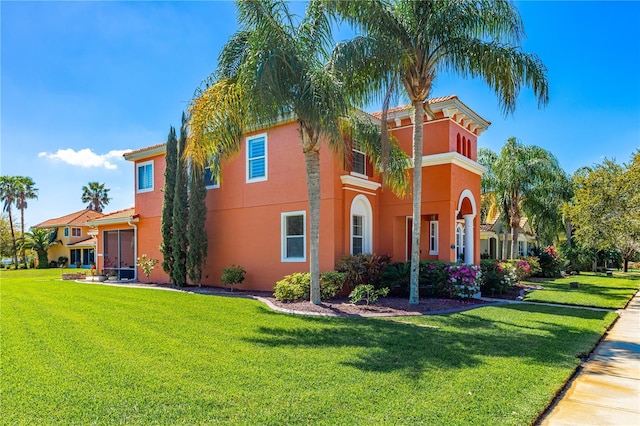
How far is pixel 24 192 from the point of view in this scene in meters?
53.8

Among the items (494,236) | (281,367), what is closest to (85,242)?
(494,236)

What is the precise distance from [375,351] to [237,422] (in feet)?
10.8

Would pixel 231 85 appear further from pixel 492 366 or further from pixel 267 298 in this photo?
pixel 492 366

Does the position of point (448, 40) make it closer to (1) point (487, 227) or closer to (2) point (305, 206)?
(2) point (305, 206)

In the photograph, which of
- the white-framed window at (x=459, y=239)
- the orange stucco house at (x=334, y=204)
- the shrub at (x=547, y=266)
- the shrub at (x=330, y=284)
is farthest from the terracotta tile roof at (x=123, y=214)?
the shrub at (x=547, y=266)

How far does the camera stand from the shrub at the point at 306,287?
508 inches

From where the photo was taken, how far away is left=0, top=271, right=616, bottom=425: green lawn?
4.45 metres

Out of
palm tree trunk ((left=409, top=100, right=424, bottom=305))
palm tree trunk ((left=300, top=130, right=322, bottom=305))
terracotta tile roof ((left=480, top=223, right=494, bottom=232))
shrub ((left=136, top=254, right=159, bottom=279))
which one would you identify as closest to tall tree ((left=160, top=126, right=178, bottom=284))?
shrub ((left=136, top=254, right=159, bottom=279))

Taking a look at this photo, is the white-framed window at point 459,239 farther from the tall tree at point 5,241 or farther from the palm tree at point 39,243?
the tall tree at point 5,241

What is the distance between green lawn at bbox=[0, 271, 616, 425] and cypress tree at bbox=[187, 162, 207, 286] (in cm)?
719

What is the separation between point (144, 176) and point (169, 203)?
173 inches

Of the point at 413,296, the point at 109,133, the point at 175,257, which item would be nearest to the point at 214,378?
the point at 413,296

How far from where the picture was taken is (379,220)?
53.9 ft

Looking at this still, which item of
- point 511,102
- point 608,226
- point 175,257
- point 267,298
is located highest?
point 511,102
